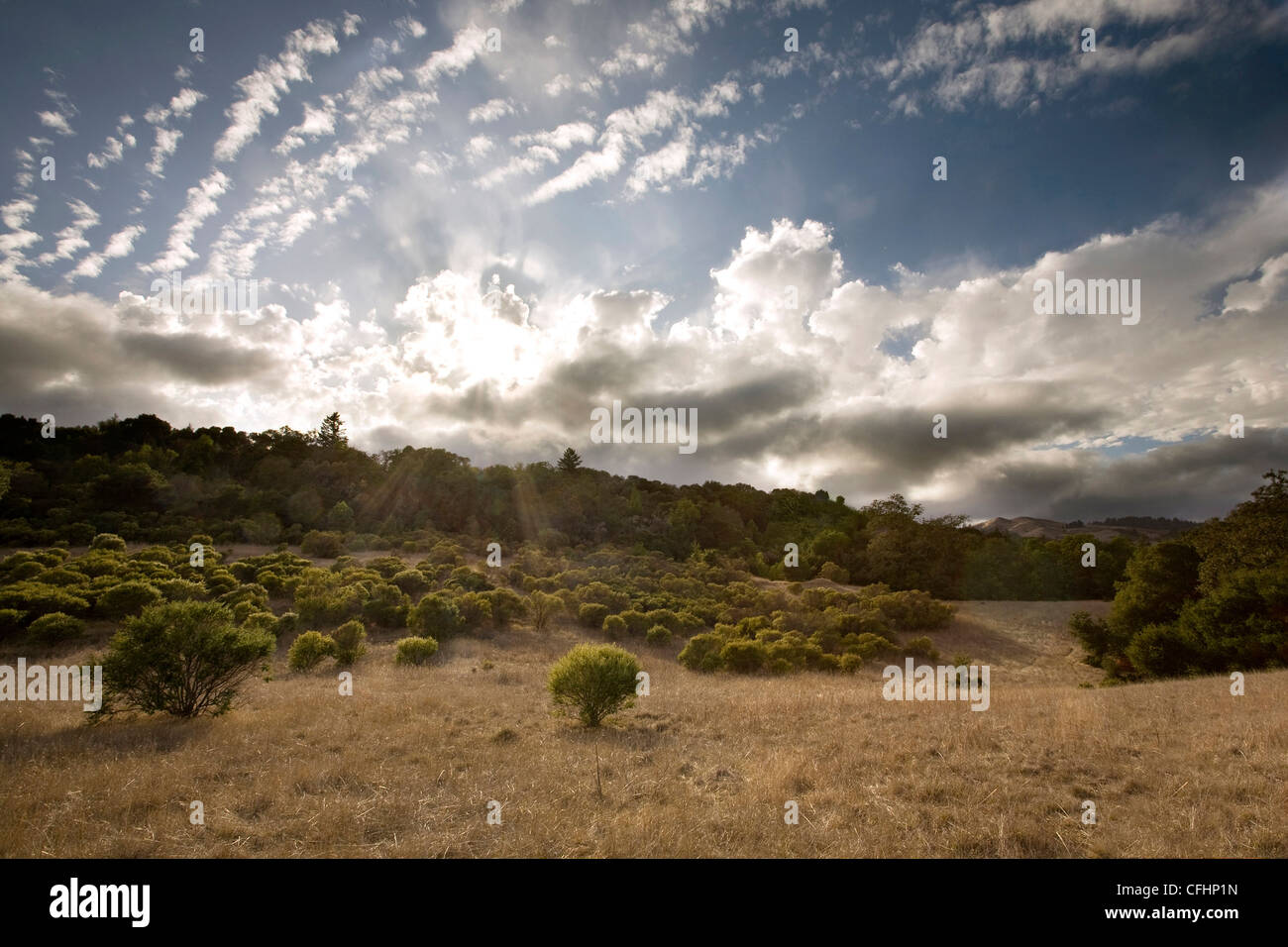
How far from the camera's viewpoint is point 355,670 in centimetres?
1617

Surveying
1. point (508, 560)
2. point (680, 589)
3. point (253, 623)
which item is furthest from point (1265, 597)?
point (508, 560)

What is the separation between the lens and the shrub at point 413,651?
17297 mm

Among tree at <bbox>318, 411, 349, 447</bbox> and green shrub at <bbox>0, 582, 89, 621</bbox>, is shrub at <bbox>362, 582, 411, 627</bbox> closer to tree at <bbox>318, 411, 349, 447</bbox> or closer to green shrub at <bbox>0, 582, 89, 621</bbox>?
green shrub at <bbox>0, 582, 89, 621</bbox>

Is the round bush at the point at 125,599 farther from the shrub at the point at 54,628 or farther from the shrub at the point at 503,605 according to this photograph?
the shrub at the point at 503,605

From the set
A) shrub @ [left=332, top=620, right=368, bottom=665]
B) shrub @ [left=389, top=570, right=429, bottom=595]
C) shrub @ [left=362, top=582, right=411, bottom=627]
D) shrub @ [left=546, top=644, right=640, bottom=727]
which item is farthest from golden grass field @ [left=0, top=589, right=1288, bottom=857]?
shrub @ [left=389, top=570, right=429, bottom=595]

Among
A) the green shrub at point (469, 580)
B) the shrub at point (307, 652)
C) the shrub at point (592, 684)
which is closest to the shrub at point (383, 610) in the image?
the green shrub at point (469, 580)

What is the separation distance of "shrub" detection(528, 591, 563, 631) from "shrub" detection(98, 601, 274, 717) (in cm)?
1560

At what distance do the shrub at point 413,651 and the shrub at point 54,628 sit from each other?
10.6 metres

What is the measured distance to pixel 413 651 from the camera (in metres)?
17.3

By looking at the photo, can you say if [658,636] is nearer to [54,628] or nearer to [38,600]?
[54,628]

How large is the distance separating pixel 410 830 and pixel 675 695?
29.3 ft

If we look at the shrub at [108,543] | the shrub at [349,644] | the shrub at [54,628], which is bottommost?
the shrub at [349,644]
